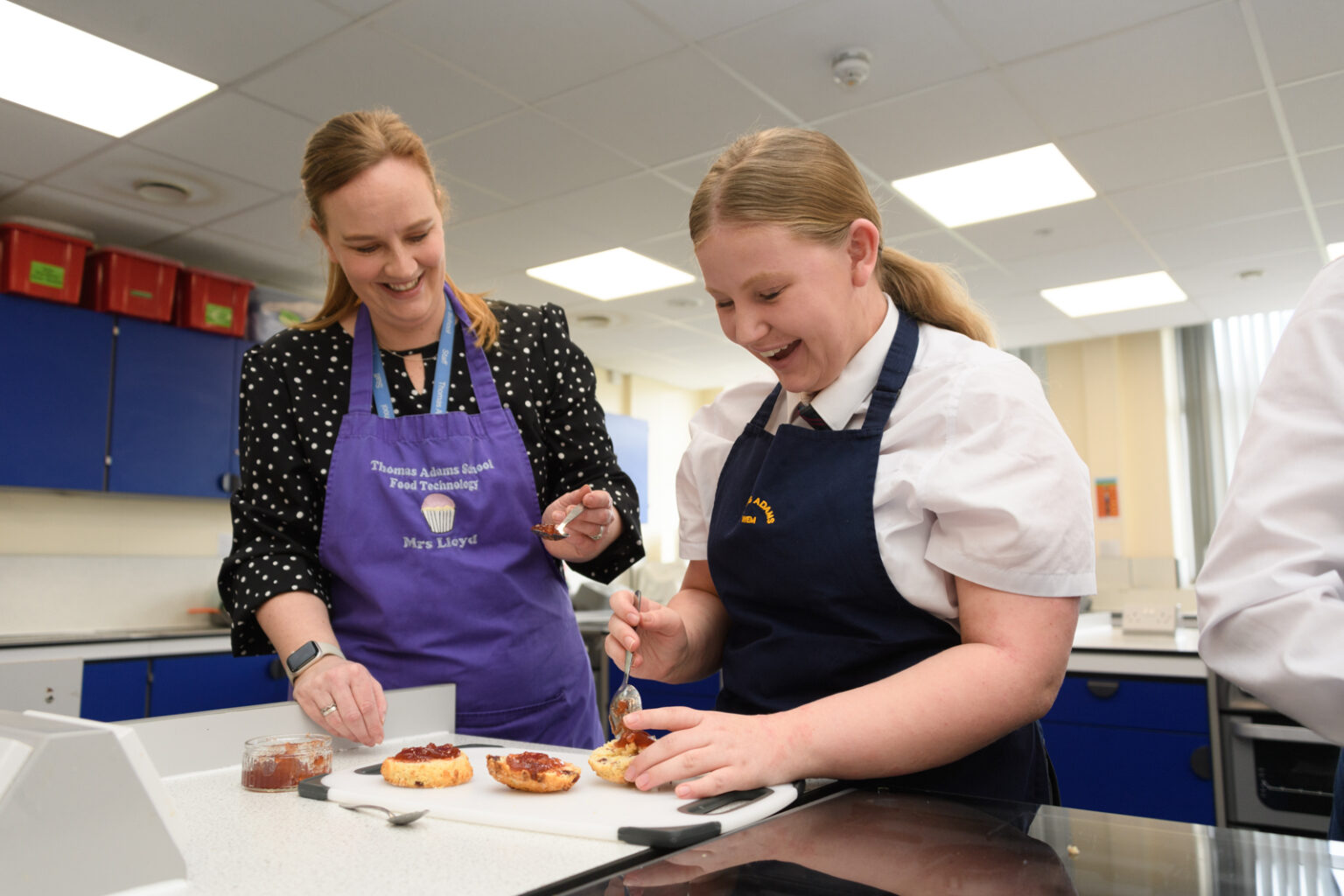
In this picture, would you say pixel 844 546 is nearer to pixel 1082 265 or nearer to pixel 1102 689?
pixel 1102 689

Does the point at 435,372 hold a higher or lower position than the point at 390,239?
lower

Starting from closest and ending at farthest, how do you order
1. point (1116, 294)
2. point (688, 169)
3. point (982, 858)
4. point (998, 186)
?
point (982, 858) < point (688, 169) < point (998, 186) < point (1116, 294)

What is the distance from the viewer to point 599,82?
3299 mm

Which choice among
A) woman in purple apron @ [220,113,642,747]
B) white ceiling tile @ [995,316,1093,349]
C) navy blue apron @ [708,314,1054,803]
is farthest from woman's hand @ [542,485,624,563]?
white ceiling tile @ [995,316,1093,349]

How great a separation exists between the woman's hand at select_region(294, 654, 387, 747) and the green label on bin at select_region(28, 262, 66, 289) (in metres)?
3.77

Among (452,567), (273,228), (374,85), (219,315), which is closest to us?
(452,567)

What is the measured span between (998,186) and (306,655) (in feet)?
12.3

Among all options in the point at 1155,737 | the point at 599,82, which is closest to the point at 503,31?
the point at 599,82

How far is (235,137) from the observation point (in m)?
3.59

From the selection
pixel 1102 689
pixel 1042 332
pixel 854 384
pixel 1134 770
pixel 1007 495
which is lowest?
pixel 1134 770

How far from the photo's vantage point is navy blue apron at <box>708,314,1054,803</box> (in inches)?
41.4

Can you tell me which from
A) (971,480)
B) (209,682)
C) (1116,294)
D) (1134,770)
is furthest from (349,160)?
(1116,294)

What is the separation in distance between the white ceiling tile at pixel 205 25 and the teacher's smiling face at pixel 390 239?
1.65 metres

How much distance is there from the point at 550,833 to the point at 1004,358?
689 mm
